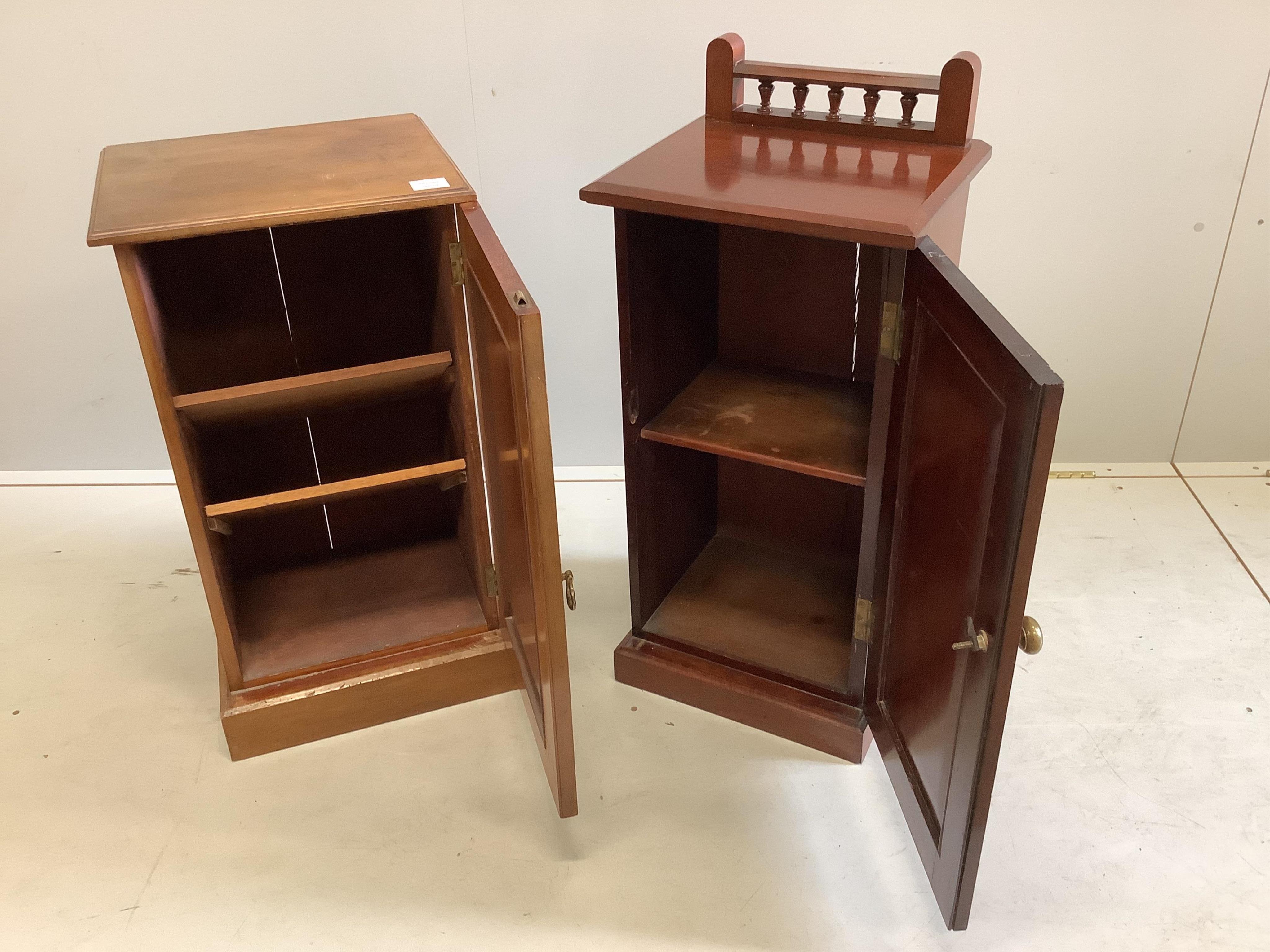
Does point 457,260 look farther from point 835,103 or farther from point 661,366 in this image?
point 835,103

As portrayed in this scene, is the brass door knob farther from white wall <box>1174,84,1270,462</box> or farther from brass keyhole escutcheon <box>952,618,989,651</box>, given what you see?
white wall <box>1174,84,1270,462</box>

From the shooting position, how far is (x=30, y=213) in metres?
2.59

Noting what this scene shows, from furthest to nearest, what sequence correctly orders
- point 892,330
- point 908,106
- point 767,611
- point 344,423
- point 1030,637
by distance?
point 344,423
point 767,611
point 908,106
point 892,330
point 1030,637

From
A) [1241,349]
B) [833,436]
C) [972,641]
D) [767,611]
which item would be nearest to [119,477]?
[767,611]

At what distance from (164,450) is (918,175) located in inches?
88.7

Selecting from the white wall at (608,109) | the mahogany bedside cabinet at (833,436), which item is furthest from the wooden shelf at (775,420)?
the white wall at (608,109)

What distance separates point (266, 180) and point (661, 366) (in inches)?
30.9

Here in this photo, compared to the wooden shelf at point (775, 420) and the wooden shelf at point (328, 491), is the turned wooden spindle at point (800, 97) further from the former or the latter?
the wooden shelf at point (328, 491)

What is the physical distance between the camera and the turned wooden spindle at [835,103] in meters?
1.93

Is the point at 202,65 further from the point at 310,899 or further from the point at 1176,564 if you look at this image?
the point at 1176,564

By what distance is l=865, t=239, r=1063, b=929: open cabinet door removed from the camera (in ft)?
4.01

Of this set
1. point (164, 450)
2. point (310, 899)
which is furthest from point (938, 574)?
point (164, 450)

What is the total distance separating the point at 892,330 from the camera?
161 centimetres

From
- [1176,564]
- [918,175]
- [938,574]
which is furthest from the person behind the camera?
[1176,564]
